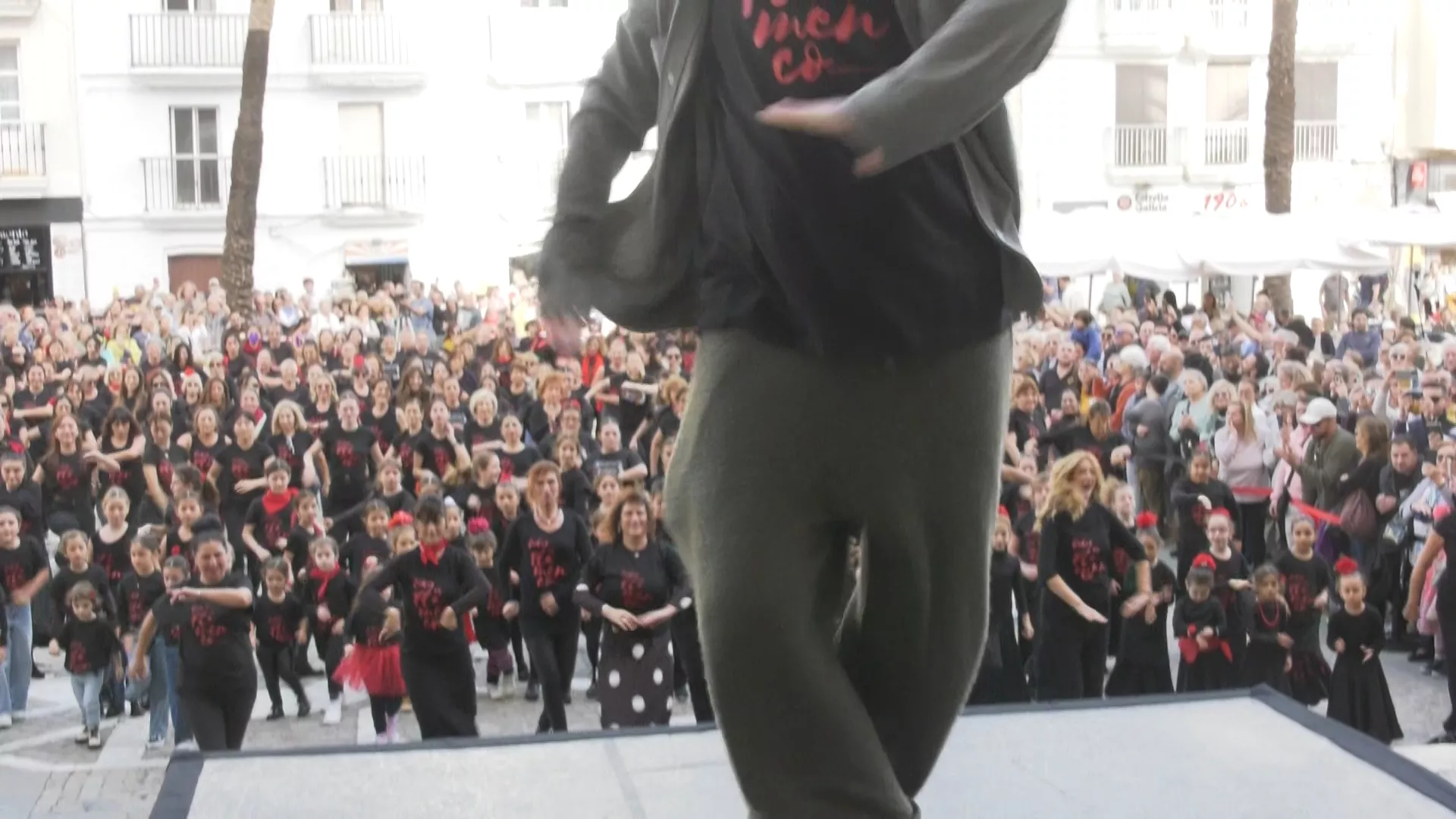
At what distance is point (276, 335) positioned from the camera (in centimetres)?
1834

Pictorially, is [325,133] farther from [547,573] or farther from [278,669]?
[547,573]

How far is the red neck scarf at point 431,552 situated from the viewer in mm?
8047

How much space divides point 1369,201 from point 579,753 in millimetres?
31307

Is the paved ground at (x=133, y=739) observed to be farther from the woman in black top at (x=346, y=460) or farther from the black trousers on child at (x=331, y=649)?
the woman in black top at (x=346, y=460)

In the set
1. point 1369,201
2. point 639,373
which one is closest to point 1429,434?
point 639,373

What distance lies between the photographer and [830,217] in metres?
2.56

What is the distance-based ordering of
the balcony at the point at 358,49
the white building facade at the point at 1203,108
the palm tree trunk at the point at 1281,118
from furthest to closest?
1. the white building facade at the point at 1203,108
2. the balcony at the point at 358,49
3. the palm tree trunk at the point at 1281,118

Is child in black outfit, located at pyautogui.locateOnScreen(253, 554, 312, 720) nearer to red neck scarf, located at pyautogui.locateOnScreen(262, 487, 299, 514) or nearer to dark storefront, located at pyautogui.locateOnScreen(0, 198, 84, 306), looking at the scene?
red neck scarf, located at pyautogui.locateOnScreen(262, 487, 299, 514)

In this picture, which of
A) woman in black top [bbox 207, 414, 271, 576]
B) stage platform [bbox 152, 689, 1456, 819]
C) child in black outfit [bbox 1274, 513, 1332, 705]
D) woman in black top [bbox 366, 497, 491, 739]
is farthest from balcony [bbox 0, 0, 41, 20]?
stage platform [bbox 152, 689, 1456, 819]

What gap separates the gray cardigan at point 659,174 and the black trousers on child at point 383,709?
569 cm

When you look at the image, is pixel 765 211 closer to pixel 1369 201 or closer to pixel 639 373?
pixel 639 373

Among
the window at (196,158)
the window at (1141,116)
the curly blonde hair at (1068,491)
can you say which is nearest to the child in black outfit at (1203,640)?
the curly blonde hair at (1068,491)

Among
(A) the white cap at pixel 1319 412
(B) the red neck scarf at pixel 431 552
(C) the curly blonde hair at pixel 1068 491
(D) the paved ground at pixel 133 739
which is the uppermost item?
(A) the white cap at pixel 1319 412

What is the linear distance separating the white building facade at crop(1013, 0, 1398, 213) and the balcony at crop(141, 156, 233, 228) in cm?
1381
